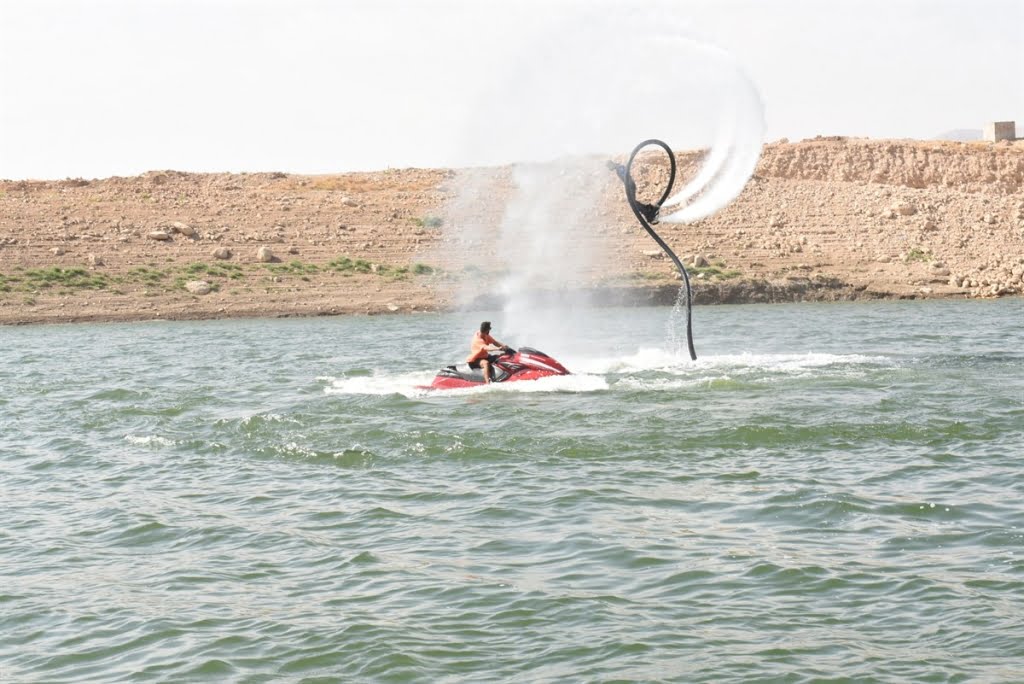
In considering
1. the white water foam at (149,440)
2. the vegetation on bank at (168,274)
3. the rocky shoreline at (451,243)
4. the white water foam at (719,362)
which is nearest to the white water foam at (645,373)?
the white water foam at (719,362)

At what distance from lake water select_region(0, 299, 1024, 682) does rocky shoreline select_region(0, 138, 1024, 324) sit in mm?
17119

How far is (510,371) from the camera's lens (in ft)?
78.2

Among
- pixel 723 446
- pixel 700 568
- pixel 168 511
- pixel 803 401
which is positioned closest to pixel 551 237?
pixel 803 401

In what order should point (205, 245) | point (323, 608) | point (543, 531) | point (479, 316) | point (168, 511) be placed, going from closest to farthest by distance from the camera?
point (323, 608), point (543, 531), point (168, 511), point (479, 316), point (205, 245)

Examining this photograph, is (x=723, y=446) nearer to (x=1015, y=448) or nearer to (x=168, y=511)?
(x=1015, y=448)

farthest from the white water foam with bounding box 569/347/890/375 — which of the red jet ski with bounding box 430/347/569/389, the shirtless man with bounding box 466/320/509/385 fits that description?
the shirtless man with bounding box 466/320/509/385

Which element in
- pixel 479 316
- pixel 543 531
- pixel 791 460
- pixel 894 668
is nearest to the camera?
pixel 894 668

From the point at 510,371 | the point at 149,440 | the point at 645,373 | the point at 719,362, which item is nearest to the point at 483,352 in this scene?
the point at 510,371

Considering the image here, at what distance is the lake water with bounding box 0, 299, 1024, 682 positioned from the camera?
10.5 m

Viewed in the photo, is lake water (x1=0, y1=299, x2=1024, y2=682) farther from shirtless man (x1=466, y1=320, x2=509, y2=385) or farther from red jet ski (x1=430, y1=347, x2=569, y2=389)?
shirtless man (x1=466, y1=320, x2=509, y2=385)

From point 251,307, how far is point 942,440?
2873 cm

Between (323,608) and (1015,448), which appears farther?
(1015,448)

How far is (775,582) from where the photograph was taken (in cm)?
1168

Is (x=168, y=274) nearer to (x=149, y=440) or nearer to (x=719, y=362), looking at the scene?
(x=719, y=362)
